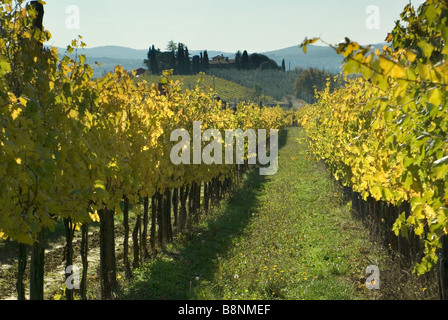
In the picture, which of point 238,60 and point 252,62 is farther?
point 252,62

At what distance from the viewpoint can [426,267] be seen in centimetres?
573

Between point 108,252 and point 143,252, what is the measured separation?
274cm

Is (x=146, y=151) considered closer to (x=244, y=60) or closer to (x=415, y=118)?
(x=415, y=118)

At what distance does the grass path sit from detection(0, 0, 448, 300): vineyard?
0.38 feet

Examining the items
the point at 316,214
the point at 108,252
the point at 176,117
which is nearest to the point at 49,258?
the point at 108,252

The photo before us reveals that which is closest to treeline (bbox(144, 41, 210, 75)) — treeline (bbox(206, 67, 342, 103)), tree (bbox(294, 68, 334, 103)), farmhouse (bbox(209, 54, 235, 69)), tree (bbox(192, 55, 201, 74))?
tree (bbox(192, 55, 201, 74))

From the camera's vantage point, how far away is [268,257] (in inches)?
472

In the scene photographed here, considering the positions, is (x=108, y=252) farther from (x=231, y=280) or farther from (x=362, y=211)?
(x=362, y=211)

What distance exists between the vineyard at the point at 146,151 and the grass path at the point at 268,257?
0.38 ft

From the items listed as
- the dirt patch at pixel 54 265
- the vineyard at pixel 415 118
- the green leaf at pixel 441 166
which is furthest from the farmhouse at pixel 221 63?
the green leaf at pixel 441 166

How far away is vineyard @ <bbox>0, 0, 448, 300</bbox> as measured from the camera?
390cm

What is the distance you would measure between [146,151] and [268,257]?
4235 millimetres

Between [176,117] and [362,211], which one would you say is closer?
[176,117]

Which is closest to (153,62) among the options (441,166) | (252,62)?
(252,62)
